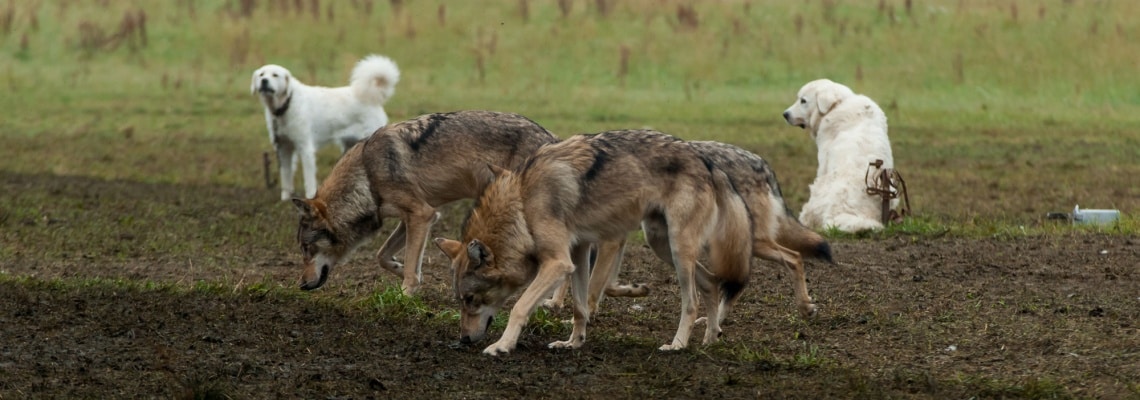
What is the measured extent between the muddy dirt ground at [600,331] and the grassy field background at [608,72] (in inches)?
226

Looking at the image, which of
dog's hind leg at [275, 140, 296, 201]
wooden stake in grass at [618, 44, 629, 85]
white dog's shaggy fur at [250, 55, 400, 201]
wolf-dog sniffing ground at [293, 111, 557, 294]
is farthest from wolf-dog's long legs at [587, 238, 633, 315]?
wooden stake in grass at [618, 44, 629, 85]

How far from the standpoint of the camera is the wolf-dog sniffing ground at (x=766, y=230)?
8055mm

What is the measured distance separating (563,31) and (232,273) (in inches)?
623

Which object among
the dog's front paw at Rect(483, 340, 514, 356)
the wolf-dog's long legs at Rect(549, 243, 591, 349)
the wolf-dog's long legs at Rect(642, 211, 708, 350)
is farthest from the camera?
the wolf-dog's long legs at Rect(549, 243, 591, 349)

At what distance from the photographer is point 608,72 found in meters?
23.7

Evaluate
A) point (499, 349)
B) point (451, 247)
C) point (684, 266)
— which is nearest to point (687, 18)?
point (451, 247)

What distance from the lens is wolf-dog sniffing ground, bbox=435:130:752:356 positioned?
7203 mm

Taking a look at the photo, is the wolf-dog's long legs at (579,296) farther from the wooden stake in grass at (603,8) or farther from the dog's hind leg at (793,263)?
the wooden stake in grass at (603,8)

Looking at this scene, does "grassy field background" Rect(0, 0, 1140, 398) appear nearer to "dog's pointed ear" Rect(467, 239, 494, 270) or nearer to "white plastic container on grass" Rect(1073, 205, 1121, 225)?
"white plastic container on grass" Rect(1073, 205, 1121, 225)

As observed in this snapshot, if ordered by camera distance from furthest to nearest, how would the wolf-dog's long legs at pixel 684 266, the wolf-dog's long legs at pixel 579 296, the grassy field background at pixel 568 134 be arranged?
the wolf-dog's long legs at pixel 579 296, the wolf-dog's long legs at pixel 684 266, the grassy field background at pixel 568 134

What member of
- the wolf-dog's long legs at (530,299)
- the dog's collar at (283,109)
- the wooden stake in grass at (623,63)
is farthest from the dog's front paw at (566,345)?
the wooden stake in grass at (623,63)

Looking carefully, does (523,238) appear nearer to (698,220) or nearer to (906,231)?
(698,220)

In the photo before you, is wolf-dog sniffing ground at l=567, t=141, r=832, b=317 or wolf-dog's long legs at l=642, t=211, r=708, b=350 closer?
wolf-dog's long legs at l=642, t=211, r=708, b=350

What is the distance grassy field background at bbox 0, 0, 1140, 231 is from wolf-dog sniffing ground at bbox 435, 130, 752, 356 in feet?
28.2
